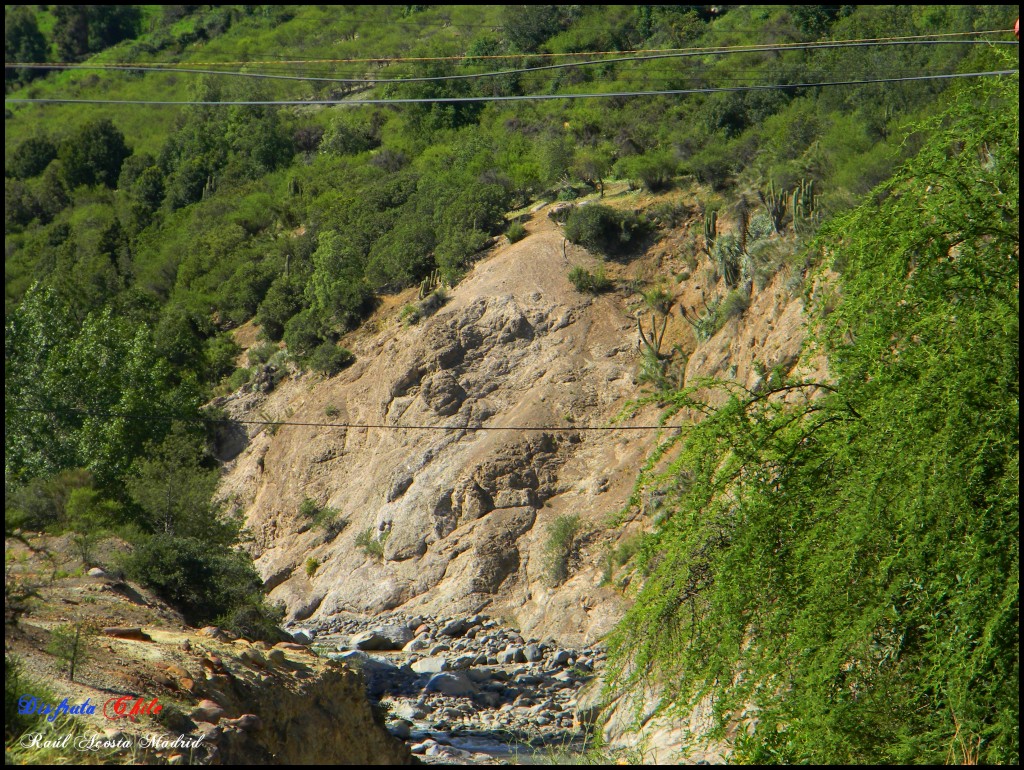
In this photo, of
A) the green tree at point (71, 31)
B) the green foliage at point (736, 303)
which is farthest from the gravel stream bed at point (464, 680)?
the green tree at point (71, 31)

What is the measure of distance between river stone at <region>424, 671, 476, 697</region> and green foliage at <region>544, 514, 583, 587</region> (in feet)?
17.1

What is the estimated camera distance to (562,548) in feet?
82.5

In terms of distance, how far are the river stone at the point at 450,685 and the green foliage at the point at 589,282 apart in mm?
14829

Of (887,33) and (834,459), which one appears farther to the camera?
(887,33)

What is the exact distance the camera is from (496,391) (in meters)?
30.6

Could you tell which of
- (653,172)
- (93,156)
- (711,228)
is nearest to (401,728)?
(711,228)

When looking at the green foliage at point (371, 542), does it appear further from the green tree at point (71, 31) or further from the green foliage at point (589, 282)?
the green tree at point (71, 31)

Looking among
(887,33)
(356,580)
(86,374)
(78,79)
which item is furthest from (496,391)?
(78,79)

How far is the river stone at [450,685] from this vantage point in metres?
19.7

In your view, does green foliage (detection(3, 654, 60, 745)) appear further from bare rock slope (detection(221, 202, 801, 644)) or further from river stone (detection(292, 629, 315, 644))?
bare rock slope (detection(221, 202, 801, 644))

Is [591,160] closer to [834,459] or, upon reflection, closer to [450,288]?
[450,288]

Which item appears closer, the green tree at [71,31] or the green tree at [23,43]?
the green tree at [23,43]

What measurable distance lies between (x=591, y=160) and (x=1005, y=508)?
2985 cm

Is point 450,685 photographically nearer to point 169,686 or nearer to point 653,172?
point 169,686
